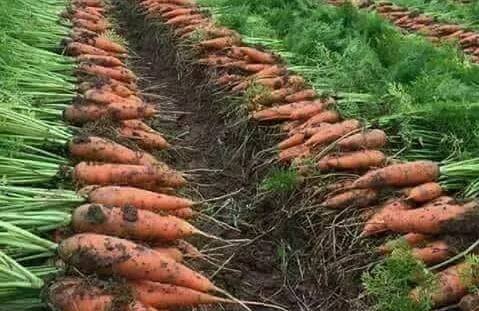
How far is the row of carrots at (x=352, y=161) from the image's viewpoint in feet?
11.0

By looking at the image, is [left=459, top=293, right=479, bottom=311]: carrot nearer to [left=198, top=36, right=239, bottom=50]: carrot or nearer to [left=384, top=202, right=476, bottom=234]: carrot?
[left=384, top=202, right=476, bottom=234]: carrot

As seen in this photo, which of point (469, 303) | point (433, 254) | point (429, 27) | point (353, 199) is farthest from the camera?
point (429, 27)

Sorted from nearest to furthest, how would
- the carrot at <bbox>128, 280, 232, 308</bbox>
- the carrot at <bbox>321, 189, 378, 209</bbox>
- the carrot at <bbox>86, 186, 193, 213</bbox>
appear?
the carrot at <bbox>128, 280, 232, 308</bbox> → the carrot at <bbox>86, 186, 193, 213</bbox> → the carrot at <bbox>321, 189, 378, 209</bbox>

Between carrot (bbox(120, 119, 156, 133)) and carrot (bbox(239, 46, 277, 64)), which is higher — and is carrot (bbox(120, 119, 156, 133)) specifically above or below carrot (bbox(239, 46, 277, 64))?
below

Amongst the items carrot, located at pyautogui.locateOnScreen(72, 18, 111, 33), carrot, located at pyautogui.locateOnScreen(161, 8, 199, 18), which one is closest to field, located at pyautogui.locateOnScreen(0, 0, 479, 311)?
carrot, located at pyautogui.locateOnScreen(72, 18, 111, 33)

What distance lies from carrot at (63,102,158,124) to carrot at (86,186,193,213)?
106 centimetres

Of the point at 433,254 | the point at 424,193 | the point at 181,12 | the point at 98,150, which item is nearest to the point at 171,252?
the point at 98,150

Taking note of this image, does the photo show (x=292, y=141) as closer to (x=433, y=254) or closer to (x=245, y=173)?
(x=245, y=173)

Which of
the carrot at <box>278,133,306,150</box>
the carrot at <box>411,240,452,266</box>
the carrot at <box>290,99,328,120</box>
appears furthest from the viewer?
the carrot at <box>290,99,328,120</box>

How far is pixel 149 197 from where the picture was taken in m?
3.56

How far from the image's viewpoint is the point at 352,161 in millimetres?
4070

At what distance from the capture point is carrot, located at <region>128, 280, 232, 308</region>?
116 inches

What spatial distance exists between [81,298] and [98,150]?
4.51 ft

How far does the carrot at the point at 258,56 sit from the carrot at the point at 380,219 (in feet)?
8.23
